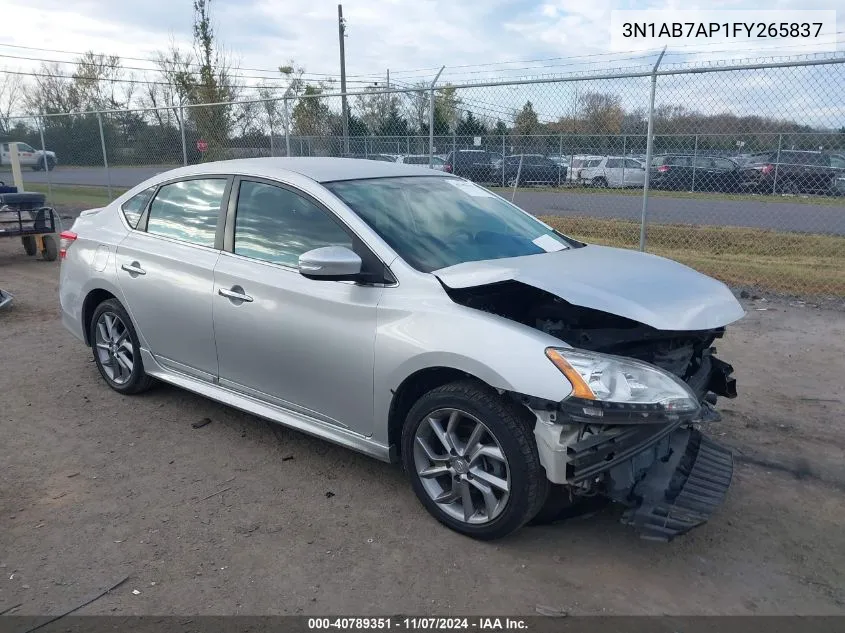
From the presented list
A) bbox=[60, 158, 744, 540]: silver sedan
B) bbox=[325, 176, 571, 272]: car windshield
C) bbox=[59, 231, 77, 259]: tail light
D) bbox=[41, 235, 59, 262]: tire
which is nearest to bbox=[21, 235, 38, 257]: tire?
bbox=[41, 235, 59, 262]: tire

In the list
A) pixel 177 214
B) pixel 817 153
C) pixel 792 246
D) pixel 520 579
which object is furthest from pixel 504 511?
pixel 792 246

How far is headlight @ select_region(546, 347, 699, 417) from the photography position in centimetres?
298

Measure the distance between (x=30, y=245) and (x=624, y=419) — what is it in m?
11.4

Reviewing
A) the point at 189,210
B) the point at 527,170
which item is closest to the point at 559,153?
the point at 527,170

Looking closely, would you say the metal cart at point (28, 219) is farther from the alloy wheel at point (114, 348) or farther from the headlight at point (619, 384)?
the headlight at point (619, 384)

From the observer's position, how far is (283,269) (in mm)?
4008

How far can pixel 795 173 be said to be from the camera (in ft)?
31.0

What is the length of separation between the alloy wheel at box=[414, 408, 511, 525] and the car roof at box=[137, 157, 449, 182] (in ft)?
5.36

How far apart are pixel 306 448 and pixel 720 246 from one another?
971 cm

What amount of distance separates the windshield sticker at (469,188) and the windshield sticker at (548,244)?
519 millimetres

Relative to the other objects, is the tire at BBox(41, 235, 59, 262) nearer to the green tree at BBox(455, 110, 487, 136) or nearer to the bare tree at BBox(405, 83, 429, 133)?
the bare tree at BBox(405, 83, 429, 133)

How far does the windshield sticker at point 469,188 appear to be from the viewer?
4.70 metres

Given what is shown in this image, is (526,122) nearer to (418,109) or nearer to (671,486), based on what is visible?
(418,109)

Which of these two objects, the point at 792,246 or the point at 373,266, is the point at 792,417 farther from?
the point at 792,246
